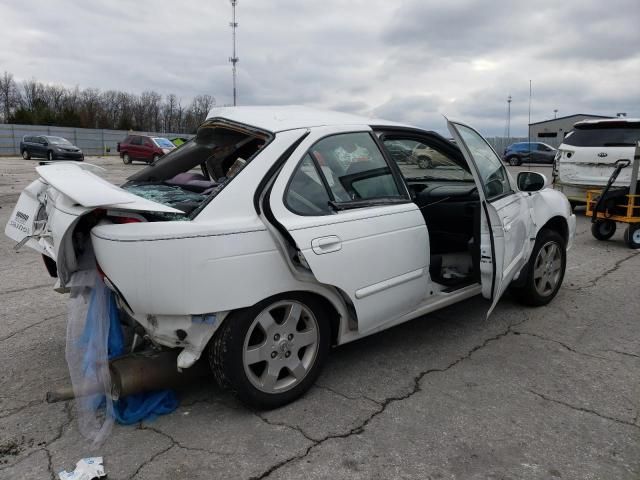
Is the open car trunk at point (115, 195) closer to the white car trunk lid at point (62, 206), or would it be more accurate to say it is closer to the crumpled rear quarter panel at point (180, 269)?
the white car trunk lid at point (62, 206)

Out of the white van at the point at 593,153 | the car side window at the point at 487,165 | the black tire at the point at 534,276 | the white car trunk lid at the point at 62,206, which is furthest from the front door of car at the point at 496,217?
the white van at the point at 593,153

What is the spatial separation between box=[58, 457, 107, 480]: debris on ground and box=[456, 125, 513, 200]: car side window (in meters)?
2.95

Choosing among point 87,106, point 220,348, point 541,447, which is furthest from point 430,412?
point 87,106

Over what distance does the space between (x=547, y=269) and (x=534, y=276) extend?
21 centimetres

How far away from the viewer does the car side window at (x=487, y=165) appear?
3.80 meters

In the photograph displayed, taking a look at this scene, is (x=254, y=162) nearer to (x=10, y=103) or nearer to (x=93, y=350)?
(x=93, y=350)

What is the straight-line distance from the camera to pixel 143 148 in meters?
29.9

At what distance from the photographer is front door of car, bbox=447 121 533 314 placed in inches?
142

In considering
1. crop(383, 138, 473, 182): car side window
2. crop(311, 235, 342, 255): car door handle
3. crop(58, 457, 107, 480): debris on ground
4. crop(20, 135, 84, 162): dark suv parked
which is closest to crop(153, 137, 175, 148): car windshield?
crop(20, 135, 84, 162): dark suv parked

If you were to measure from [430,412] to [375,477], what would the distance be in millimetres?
702

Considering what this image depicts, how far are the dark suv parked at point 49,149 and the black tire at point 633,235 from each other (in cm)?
2979

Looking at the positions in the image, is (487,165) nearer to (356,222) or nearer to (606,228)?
(356,222)

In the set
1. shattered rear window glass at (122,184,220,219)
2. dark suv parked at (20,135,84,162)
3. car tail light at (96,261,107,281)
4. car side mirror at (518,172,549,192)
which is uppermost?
dark suv parked at (20,135,84,162)

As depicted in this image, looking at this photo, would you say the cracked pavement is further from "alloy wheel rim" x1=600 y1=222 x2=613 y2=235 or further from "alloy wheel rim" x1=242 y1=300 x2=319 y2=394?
"alloy wheel rim" x1=600 y1=222 x2=613 y2=235
